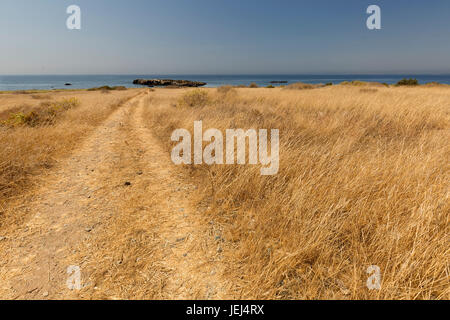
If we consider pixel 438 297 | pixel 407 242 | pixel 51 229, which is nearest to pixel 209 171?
pixel 51 229

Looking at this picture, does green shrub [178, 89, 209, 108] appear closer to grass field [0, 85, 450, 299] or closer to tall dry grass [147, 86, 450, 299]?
grass field [0, 85, 450, 299]

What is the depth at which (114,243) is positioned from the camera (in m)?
2.88

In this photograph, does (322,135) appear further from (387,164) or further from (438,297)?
Answer: (438,297)

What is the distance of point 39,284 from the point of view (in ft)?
7.38
